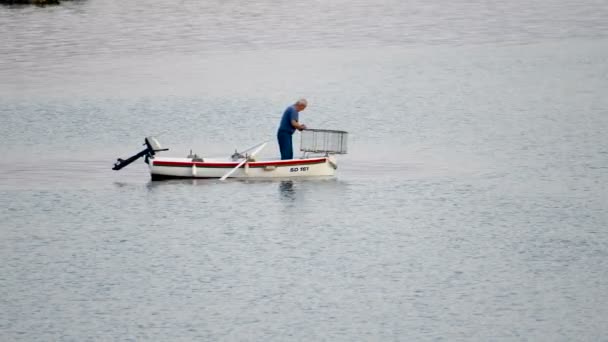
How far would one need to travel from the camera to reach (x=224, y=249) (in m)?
31.2

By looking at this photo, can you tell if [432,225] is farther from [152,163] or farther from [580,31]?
[580,31]

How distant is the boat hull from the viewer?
121ft

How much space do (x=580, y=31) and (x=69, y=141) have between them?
4438 cm

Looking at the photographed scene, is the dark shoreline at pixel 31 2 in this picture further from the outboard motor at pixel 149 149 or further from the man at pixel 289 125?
the man at pixel 289 125

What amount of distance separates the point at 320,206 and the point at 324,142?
249 cm

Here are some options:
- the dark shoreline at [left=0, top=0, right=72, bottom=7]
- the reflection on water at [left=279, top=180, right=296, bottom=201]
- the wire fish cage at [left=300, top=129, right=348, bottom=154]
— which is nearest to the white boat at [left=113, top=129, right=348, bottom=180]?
the wire fish cage at [left=300, top=129, right=348, bottom=154]

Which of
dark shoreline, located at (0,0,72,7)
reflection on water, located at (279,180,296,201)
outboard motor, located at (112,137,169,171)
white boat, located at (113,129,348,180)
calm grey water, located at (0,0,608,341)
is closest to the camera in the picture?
calm grey water, located at (0,0,608,341)

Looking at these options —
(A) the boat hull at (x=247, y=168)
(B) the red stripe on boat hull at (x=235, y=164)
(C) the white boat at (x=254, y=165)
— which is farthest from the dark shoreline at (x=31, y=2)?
(B) the red stripe on boat hull at (x=235, y=164)

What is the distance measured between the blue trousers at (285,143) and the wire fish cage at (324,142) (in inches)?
17.0

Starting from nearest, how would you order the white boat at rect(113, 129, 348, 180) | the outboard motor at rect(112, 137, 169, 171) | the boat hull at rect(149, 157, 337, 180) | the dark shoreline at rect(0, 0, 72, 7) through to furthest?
1. the white boat at rect(113, 129, 348, 180)
2. the boat hull at rect(149, 157, 337, 180)
3. the outboard motor at rect(112, 137, 169, 171)
4. the dark shoreline at rect(0, 0, 72, 7)

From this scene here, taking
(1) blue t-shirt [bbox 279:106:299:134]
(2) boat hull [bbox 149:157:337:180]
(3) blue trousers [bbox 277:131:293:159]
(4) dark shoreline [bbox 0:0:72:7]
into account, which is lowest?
(4) dark shoreline [bbox 0:0:72:7]

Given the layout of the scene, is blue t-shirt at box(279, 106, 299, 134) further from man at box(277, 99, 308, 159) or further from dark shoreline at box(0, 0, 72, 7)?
dark shoreline at box(0, 0, 72, 7)

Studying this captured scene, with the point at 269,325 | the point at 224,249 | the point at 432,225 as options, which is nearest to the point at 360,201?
the point at 432,225

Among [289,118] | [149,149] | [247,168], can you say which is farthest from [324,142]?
[149,149]
